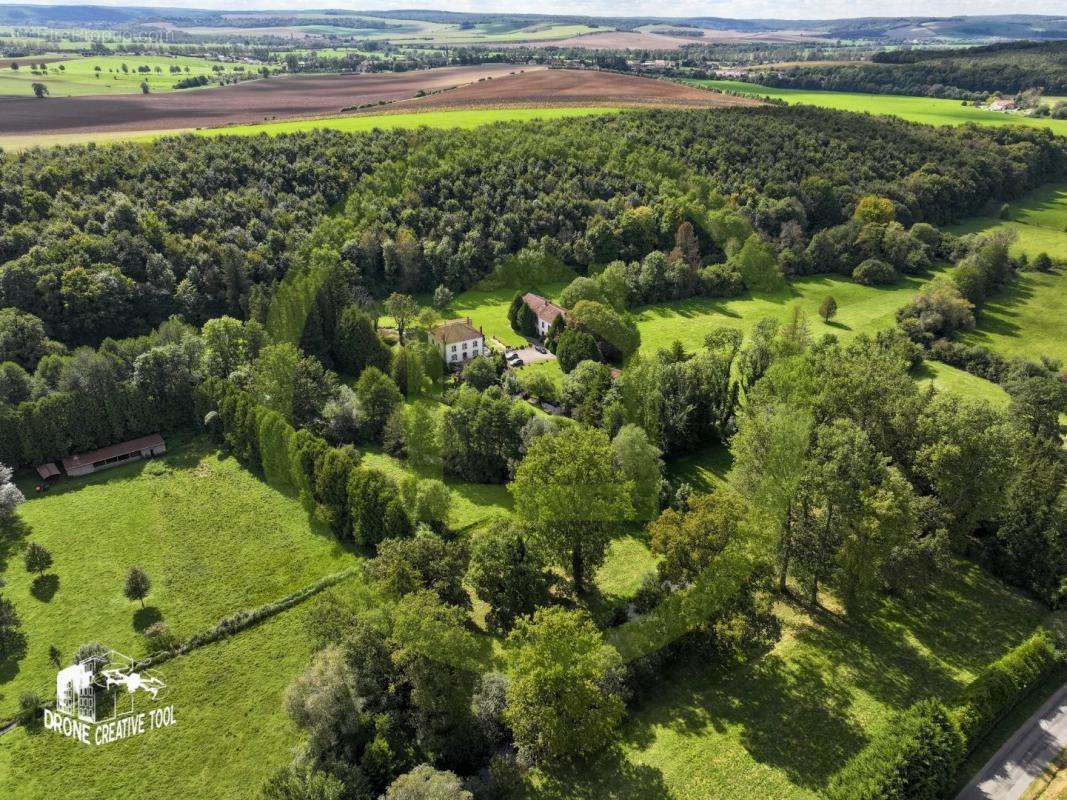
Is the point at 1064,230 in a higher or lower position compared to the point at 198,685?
higher

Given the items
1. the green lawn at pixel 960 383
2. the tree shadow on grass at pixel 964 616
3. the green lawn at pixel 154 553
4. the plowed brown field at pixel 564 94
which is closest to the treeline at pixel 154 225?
the green lawn at pixel 154 553

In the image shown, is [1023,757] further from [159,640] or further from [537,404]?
[159,640]

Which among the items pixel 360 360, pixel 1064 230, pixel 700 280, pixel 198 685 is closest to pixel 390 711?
pixel 198 685

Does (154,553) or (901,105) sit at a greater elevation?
(901,105)

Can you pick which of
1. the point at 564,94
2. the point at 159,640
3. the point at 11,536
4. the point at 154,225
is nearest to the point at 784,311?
the point at 564,94

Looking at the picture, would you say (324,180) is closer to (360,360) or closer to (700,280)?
(360,360)

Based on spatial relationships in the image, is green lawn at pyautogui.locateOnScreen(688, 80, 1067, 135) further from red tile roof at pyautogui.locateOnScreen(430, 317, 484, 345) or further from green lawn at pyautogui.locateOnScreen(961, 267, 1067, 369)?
red tile roof at pyautogui.locateOnScreen(430, 317, 484, 345)
